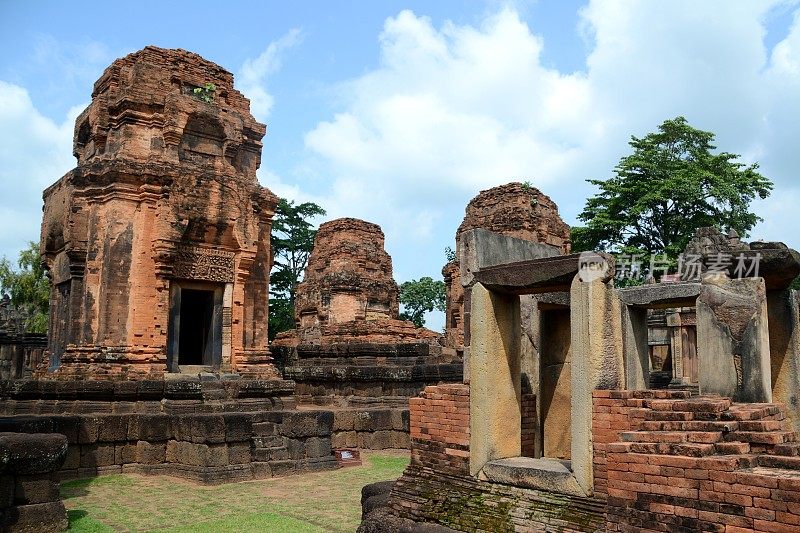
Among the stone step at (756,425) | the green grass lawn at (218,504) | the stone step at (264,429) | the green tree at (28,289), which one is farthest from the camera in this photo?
the green tree at (28,289)

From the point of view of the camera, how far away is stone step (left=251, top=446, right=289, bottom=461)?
1152cm

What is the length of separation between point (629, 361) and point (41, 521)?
6.97 metres

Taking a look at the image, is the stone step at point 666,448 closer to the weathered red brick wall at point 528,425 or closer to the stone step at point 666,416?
the stone step at point 666,416

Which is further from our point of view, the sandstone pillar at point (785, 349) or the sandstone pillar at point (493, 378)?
the sandstone pillar at point (785, 349)

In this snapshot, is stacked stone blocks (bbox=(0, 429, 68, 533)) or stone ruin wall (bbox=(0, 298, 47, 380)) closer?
stacked stone blocks (bbox=(0, 429, 68, 533))

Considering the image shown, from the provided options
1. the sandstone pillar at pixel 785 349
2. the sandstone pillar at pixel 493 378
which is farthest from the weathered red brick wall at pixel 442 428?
the sandstone pillar at pixel 785 349

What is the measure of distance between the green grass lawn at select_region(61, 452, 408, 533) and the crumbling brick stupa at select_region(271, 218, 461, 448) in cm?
319

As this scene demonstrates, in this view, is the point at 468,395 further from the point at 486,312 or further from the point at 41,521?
the point at 41,521

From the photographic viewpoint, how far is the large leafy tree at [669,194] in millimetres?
30500

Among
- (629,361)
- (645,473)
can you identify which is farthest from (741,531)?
(629,361)

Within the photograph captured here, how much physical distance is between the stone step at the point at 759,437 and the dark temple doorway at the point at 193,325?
12269mm

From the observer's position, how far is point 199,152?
14.9 metres

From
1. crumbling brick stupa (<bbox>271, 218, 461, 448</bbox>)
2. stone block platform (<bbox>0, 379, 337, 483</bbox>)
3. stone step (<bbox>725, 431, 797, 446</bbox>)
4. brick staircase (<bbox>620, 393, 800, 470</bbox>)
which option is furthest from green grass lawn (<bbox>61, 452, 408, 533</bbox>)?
stone step (<bbox>725, 431, 797, 446</bbox>)

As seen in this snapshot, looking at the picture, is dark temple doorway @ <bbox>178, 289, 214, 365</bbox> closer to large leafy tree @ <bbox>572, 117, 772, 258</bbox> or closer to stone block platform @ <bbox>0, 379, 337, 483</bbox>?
stone block platform @ <bbox>0, 379, 337, 483</bbox>
